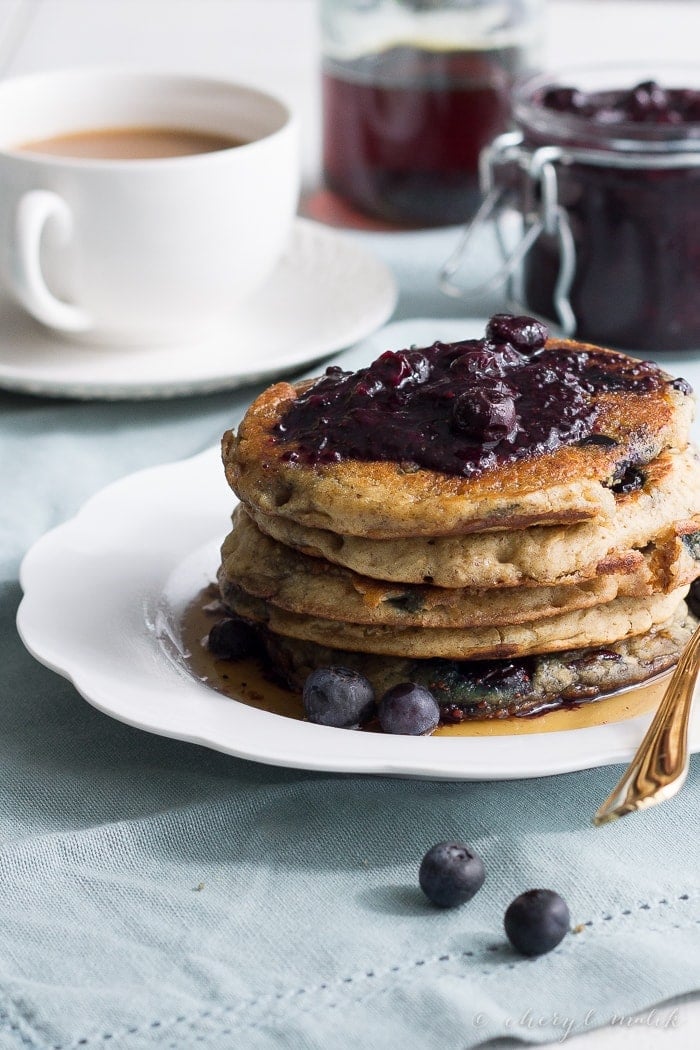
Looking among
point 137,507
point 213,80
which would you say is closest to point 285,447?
point 137,507

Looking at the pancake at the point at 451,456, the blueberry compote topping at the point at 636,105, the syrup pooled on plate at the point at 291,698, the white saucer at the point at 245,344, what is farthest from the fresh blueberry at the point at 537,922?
the blueberry compote topping at the point at 636,105

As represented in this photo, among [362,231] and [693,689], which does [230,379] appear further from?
[693,689]

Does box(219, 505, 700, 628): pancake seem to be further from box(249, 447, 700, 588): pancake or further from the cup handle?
the cup handle

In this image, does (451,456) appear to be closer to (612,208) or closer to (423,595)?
(423,595)

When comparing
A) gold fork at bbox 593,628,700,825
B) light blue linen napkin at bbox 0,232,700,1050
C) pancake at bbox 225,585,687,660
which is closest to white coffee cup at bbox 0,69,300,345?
light blue linen napkin at bbox 0,232,700,1050

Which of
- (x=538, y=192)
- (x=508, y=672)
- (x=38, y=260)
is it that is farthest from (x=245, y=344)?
(x=508, y=672)

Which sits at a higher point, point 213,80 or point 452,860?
point 213,80

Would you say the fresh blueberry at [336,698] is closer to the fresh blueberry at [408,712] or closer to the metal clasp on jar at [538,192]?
the fresh blueberry at [408,712]
